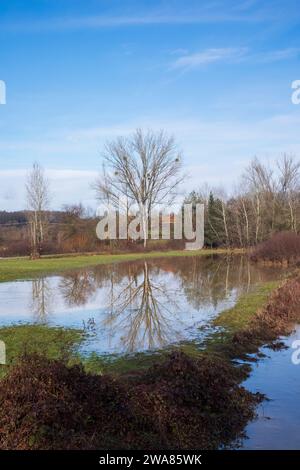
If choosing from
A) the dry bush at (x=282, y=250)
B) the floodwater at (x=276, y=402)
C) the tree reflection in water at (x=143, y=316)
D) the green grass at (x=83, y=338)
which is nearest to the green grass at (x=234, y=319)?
the green grass at (x=83, y=338)

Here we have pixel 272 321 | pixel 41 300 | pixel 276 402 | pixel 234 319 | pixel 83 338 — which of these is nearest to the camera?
pixel 276 402

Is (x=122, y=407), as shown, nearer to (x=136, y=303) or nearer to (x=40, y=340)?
(x=40, y=340)

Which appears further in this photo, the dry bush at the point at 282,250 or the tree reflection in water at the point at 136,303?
the dry bush at the point at 282,250

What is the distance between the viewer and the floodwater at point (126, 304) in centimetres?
1102

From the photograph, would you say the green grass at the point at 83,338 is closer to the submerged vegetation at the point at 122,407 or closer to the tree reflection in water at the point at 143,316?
the tree reflection in water at the point at 143,316

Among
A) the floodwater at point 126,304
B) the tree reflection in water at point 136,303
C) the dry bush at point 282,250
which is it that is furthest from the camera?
the dry bush at point 282,250

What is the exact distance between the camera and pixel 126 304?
52.6 ft

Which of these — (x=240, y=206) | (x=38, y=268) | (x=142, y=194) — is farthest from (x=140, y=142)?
(x=38, y=268)

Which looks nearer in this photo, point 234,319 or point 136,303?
point 234,319

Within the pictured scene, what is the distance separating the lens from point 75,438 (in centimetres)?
528

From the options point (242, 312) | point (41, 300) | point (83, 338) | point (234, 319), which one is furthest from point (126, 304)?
point (83, 338)

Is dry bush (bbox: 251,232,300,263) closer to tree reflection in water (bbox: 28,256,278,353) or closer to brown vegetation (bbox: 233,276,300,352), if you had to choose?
tree reflection in water (bbox: 28,256,278,353)

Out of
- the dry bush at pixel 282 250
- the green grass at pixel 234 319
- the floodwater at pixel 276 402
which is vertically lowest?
the floodwater at pixel 276 402

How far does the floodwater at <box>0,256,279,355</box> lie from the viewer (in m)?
11.0
